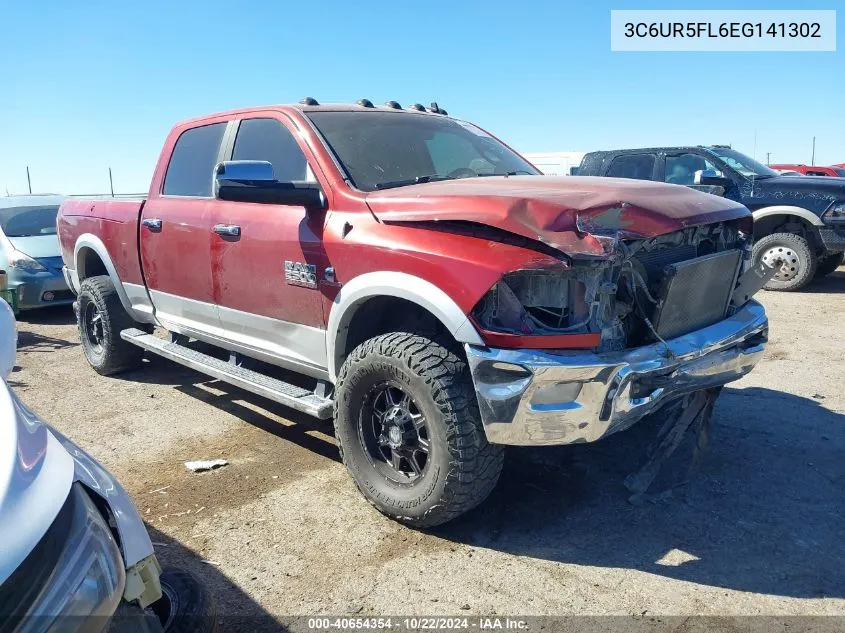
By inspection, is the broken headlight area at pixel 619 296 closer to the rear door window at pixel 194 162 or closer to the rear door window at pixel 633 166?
the rear door window at pixel 194 162

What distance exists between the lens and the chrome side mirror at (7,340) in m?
2.14

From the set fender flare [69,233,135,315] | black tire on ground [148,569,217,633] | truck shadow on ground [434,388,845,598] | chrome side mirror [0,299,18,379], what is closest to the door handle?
fender flare [69,233,135,315]

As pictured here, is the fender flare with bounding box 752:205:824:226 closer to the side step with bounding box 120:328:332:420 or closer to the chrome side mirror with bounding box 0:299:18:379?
the side step with bounding box 120:328:332:420

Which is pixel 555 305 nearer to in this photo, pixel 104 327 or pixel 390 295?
pixel 390 295

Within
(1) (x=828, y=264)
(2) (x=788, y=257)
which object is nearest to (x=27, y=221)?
(2) (x=788, y=257)

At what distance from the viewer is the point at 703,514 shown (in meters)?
3.24

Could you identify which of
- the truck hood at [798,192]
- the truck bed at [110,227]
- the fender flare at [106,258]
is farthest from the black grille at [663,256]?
the truck hood at [798,192]

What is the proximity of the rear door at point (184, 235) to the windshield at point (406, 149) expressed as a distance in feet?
3.38

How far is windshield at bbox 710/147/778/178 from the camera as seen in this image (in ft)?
30.6

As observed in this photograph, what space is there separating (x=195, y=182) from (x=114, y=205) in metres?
1.10

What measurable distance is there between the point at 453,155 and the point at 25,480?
10.6ft

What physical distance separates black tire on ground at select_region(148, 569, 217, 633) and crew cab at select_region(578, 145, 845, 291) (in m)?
7.46

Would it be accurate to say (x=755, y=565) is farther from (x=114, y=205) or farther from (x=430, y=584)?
(x=114, y=205)

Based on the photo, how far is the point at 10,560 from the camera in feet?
4.14
